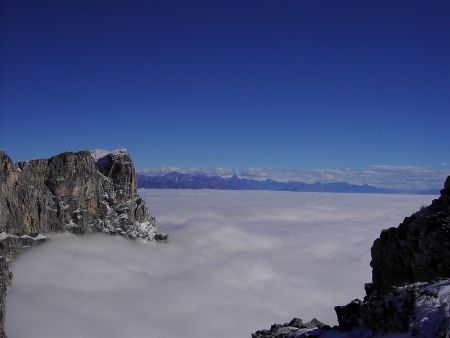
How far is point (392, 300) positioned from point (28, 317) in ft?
451

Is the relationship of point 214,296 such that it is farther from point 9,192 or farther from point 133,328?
point 9,192

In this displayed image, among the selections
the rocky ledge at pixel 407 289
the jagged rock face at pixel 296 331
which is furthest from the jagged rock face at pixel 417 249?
the jagged rock face at pixel 296 331

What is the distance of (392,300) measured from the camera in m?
25.5

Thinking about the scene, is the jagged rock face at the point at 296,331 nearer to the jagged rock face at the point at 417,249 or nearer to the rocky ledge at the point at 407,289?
the rocky ledge at the point at 407,289

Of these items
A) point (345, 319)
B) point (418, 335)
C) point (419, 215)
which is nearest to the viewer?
point (418, 335)

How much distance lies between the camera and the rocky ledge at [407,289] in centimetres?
2358

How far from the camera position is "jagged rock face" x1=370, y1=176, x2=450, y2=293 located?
29.6m

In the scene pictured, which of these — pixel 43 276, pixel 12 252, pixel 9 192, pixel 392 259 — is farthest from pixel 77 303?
pixel 392 259

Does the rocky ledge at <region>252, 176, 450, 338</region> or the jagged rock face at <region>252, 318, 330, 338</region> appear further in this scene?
the jagged rock face at <region>252, 318, 330, 338</region>

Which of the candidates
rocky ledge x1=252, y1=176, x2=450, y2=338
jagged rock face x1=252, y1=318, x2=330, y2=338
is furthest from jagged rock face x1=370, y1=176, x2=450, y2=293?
jagged rock face x1=252, y1=318, x2=330, y2=338

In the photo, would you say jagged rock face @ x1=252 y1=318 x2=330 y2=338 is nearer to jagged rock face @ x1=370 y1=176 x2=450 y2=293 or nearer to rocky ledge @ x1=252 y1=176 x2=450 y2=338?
rocky ledge @ x1=252 y1=176 x2=450 y2=338

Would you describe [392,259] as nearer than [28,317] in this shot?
Yes

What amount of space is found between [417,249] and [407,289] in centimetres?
629

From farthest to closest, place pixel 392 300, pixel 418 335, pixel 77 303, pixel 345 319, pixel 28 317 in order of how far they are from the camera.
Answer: pixel 77 303 → pixel 28 317 → pixel 345 319 → pixel 392 300 → pixel 418 335
